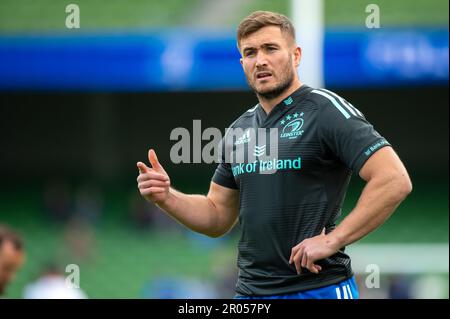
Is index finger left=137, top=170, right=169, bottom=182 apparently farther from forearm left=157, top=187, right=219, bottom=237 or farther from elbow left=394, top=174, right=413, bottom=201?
elbow left=394, top=174, right=413, bottom=201

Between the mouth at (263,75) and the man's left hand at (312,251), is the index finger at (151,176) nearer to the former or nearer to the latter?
the mouth at (263,75)

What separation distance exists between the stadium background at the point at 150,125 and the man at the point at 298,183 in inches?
242

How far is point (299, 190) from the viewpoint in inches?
148

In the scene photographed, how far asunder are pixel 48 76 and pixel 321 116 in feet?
30.1

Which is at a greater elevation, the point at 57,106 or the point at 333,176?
the point at 57,106

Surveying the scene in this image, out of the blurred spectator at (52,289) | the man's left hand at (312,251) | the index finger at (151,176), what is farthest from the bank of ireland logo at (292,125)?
the blurred spectator at (52,289)

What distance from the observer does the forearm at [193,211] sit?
418 centimetres

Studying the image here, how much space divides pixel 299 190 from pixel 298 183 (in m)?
0.03

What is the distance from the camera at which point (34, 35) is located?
12.7 m

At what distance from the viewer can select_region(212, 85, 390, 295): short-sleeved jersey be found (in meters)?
3.73

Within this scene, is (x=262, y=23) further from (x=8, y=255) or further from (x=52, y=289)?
(x=52, y=289)

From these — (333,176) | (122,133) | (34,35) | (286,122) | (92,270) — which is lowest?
(92,270)

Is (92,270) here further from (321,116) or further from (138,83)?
(321,116)
